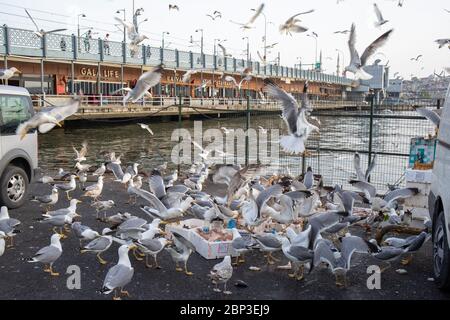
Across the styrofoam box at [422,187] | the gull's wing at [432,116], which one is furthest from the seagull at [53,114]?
the gull's wing at [432,116]

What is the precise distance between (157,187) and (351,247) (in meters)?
3.63

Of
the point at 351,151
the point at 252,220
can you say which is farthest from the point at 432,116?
the point at 252,220

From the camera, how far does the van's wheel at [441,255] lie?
15.8ft

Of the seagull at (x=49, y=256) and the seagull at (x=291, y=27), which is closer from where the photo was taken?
the seagull at (x=49, y=256)

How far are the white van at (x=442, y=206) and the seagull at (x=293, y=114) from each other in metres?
3.02

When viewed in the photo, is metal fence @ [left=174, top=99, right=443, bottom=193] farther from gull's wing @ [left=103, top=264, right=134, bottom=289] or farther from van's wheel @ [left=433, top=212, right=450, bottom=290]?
gull's wing @ [left=103, top=264, right=134, bottom=289]

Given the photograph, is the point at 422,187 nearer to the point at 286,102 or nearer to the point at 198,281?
the point at 286,102

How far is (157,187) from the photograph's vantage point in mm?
7762

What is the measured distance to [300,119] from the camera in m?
8.21

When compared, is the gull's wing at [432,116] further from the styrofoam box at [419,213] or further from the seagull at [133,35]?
the seagull at [133,35]

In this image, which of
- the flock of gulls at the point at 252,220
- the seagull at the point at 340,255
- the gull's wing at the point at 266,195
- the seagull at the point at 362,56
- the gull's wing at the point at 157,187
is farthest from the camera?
the seagull at the point at 362,56

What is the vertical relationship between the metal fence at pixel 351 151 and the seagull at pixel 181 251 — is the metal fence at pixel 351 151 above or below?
above

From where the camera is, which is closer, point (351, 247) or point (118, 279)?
point (118, 279)

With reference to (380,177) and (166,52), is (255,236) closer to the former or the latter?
(380,177)
